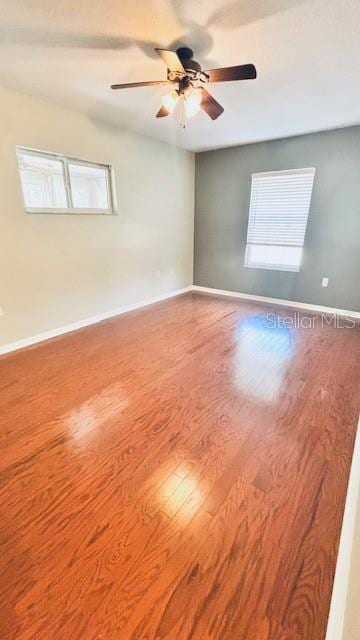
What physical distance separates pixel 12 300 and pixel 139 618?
2745 mm

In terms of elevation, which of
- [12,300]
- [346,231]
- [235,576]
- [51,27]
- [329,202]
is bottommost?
[235,576]

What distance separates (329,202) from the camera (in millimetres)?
3723

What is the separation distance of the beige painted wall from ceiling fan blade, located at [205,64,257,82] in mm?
1864

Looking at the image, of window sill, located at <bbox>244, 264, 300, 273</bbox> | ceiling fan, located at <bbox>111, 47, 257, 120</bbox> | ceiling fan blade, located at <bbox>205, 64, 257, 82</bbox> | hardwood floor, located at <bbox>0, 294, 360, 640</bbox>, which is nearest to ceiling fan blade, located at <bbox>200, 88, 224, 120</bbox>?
ceiling fan, located at <bbox>111, 47, 257, 120</bbox>

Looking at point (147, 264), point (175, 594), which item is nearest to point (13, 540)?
point (175, 594)

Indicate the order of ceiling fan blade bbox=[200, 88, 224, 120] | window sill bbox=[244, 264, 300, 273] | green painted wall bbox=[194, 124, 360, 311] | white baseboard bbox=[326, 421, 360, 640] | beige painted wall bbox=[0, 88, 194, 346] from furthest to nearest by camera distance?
window sill bbox=[244, 264, 300, 273] < green painted wall bbox=[194, 124, 360, 311] < beige painted wall bbox=[0, 88, 194, 346] < ceiling fan blade bbox=[200, 88, 224, 120] < white baseboard bbox=[326, 421, 360, 640]

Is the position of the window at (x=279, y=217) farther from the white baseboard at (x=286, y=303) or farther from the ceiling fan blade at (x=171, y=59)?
the ceiling fan blade at (x=171, y=59)

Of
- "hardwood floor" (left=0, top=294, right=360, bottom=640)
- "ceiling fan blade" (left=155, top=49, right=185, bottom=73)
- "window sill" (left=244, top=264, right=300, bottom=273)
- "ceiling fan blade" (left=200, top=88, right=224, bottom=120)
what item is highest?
"ceiling fan blade" (left=155, top=49, right=185, bottom=73)

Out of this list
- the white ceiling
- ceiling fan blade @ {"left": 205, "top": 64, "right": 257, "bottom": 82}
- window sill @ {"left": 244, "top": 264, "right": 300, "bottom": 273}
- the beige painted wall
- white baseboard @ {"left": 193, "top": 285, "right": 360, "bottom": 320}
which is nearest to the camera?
the white ceiling

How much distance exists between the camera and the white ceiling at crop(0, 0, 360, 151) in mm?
1553

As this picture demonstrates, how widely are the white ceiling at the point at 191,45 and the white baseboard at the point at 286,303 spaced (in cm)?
234

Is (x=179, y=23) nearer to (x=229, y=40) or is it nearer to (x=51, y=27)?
(x=229, y=40)

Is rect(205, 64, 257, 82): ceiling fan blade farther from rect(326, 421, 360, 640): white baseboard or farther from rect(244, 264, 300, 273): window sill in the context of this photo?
rect(244, 264, 300, 273): window sill

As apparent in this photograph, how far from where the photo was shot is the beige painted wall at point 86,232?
267 centimetres
